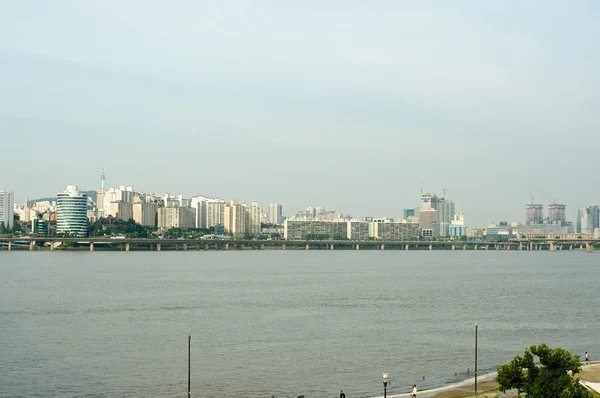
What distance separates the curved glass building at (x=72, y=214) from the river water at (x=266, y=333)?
8524 centimetres

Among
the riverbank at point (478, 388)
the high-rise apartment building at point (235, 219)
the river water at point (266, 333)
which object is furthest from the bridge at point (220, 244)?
the riverbank at point (478, 388)

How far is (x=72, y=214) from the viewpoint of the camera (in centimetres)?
14212

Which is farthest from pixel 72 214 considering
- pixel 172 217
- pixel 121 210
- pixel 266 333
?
pixel 266 333

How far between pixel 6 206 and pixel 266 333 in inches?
6275

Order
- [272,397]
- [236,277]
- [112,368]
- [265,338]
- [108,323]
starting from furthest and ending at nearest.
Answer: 1. [236,277]
2. [108,323]
3. [265,338]
4. [112,368]
5. [272,397]

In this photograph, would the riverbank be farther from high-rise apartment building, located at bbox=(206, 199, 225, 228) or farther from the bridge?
high-rise apartment building, located at bbox=(206, 199, 225, 228)

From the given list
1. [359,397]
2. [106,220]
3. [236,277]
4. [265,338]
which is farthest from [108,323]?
[106,220]

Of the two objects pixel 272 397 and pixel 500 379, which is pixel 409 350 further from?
pixel 500 379

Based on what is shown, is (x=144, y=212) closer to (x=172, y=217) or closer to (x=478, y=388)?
(x=172, y=217)

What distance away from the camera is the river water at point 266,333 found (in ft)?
78.3

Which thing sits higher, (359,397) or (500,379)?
(500,379)

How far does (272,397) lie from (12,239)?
112374 mm

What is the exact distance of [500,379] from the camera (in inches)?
659

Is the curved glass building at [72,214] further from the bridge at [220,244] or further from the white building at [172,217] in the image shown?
the white building at [172,217]
